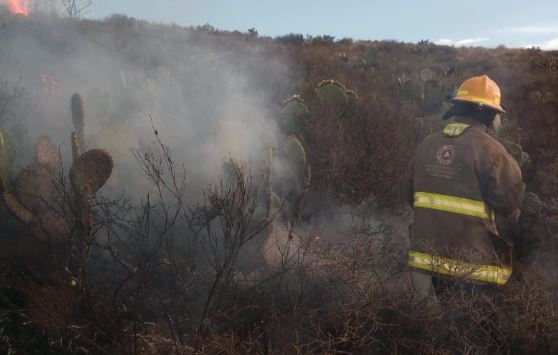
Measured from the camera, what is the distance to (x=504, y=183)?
289cm

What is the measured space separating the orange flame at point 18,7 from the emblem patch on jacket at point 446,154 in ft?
50.3

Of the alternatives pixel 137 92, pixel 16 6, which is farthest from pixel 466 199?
pixel 16 6

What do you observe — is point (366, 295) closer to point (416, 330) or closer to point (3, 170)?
point (416, 330)

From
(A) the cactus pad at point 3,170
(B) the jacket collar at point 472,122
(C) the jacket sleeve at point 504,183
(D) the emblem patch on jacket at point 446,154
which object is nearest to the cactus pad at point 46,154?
(A) the cactus pad at point 3,170

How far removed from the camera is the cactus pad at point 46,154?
434cm

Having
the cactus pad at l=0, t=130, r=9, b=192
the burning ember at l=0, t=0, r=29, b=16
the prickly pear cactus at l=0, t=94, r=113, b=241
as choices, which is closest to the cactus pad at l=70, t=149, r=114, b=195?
the prickly pear cactus at l=0, t=94, r=113, b=241

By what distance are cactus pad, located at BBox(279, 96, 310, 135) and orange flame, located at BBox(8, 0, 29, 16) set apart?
1212 cm

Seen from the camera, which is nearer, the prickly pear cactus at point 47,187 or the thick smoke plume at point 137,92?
the prickly pear cactus at point 47,187

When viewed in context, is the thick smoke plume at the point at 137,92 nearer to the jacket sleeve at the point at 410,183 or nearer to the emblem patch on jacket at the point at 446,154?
the jacket sleeve at the point at 410,183

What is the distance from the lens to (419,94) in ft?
34.7

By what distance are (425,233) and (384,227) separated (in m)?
1.96

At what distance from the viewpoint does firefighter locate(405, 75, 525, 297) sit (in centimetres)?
290

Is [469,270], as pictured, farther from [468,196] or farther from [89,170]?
[89,170]

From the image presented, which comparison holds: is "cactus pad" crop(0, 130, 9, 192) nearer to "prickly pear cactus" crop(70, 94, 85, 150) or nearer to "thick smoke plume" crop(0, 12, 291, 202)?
"prickly pear cactus" crop(70, 94, 85, 150)
